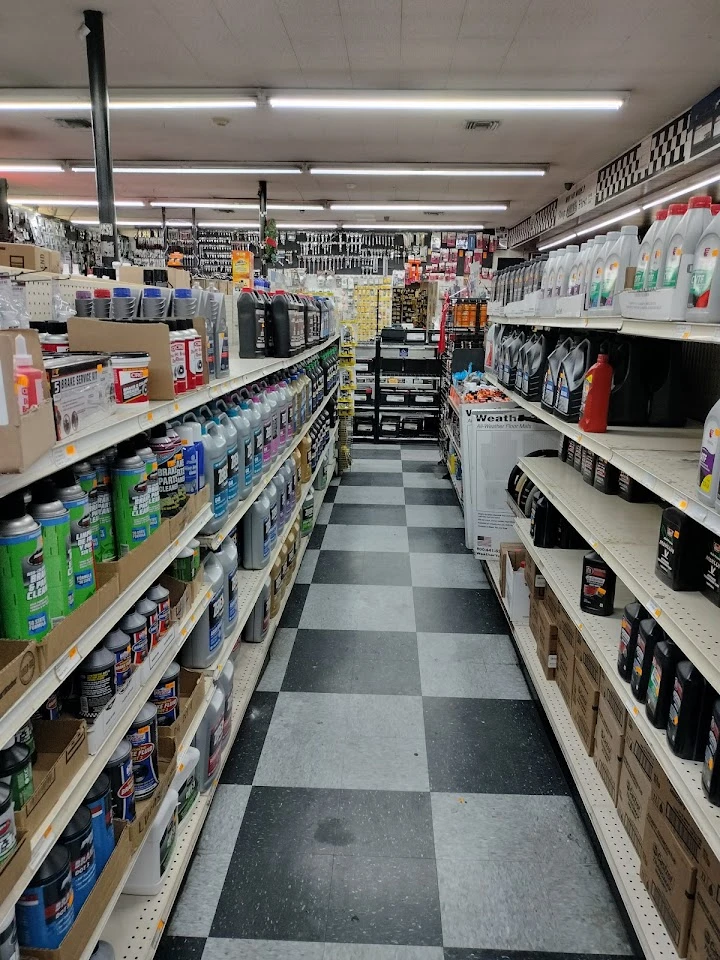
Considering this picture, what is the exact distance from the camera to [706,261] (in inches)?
62.5

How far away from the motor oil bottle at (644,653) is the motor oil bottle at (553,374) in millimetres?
1394

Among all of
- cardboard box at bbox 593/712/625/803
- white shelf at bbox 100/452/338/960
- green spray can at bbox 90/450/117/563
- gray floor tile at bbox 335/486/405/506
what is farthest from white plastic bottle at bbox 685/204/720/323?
gray floor tile at bbox 335/486/405/506

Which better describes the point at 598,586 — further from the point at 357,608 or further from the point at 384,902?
the point at 357,608

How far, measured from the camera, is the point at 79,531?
1263 millimetres

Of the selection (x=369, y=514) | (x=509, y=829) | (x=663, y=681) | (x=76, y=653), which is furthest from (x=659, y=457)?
(x=369, y=514)

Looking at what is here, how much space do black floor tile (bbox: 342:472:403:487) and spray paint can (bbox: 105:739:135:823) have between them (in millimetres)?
5460

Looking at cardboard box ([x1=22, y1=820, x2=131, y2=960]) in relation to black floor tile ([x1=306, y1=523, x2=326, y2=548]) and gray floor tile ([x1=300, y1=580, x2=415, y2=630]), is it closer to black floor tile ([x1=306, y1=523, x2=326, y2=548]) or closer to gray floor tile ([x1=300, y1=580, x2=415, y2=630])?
gray floor tile ([x1=300, y1=580, x2=415, y2=630])

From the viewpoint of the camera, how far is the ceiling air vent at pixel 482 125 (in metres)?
7.18

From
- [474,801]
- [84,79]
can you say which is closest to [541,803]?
[474,801]

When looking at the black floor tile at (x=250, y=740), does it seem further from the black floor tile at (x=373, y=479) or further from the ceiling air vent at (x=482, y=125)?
the ceiling air vent at (x=482, y=125)

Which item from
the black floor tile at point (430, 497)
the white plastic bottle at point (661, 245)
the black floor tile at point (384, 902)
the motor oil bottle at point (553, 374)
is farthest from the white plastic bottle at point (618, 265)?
the black floor tile at point (430, 497)

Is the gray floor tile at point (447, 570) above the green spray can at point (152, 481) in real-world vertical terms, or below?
below

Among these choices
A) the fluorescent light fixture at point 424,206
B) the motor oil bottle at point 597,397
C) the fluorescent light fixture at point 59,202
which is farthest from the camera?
the fluorescent light fixture at point 59,202

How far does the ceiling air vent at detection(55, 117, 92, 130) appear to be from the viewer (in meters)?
7.43
